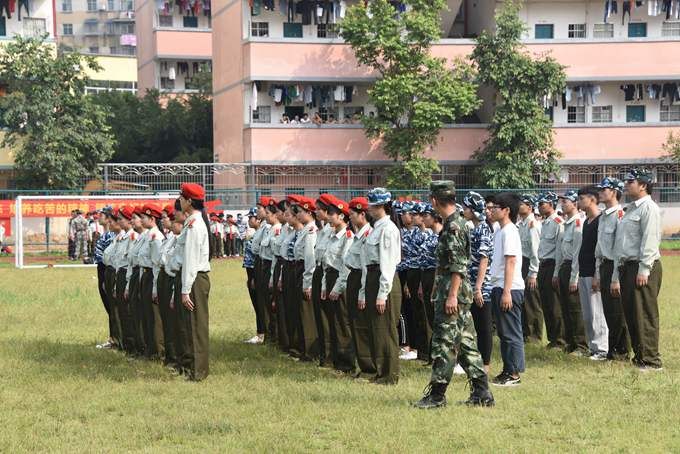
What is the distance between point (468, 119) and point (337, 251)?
28.9 meters

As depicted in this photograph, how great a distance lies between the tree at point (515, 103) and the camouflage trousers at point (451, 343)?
1032 inches

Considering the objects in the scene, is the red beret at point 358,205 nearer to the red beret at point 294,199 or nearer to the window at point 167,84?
the red beret at point 294,199

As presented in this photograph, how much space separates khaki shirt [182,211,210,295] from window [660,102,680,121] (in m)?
31.5

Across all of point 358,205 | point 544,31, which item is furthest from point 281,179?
point 358,205

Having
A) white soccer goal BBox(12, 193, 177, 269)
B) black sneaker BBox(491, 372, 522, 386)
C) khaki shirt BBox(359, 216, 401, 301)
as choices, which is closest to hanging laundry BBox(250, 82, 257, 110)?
white soccer goal BBox(12, 193, 177, 269)

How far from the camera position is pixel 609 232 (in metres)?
10.9

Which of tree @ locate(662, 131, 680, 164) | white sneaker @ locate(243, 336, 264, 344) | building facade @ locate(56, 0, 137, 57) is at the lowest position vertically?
white sneaker @ locate(243, 336, 264, 344)

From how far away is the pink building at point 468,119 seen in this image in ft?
119

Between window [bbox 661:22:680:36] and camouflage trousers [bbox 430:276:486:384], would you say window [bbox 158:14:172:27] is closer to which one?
window [bbox 661:22:680:36]

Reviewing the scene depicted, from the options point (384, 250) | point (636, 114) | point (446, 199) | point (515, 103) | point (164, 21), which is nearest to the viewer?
point (446, 199)

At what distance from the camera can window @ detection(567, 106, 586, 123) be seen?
3831cm

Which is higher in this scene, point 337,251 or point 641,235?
point 641,235

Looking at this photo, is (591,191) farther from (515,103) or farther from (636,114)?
(636,114)

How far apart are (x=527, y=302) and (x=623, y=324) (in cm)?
236
